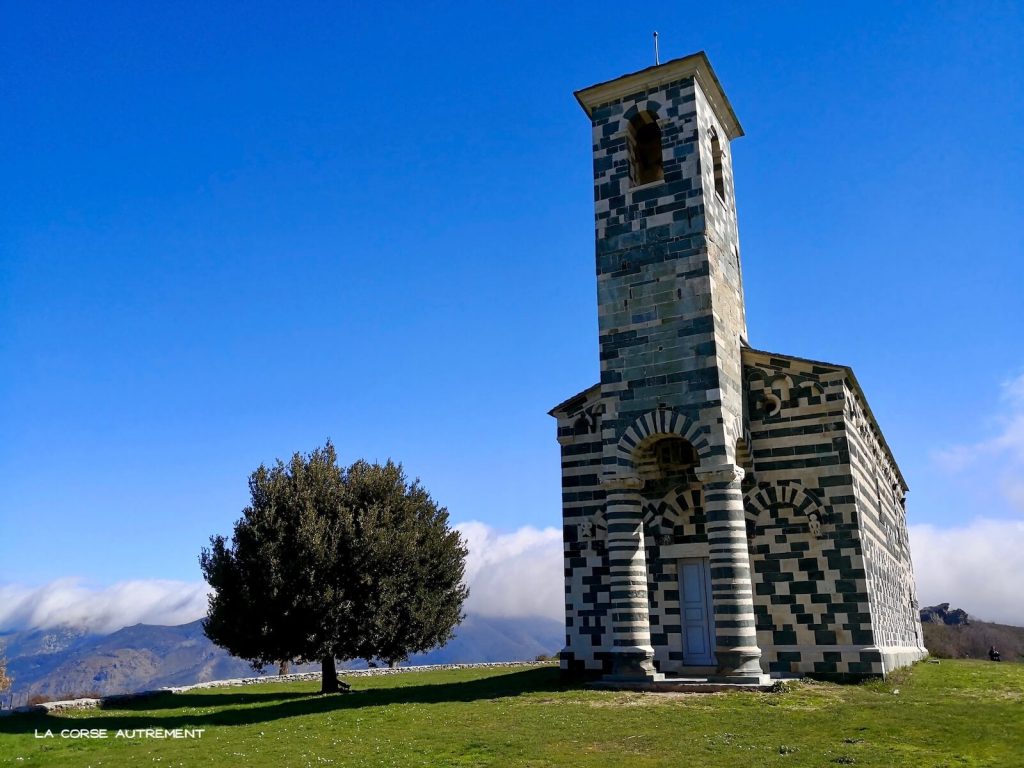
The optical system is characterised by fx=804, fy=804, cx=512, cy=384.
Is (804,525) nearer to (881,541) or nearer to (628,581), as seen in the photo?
(628,581)

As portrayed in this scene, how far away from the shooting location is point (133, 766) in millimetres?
13930

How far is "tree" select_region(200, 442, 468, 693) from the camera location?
2603 centimetres

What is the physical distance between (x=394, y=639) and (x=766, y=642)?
1226 centimetres

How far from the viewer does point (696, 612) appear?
23.1 metres

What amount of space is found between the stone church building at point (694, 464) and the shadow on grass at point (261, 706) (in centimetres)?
249

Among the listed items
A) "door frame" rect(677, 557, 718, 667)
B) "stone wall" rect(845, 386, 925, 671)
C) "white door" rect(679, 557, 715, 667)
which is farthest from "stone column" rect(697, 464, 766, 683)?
"stone wall" rect(845, 386, 925, 671)

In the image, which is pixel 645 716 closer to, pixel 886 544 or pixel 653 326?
pixel 653 326

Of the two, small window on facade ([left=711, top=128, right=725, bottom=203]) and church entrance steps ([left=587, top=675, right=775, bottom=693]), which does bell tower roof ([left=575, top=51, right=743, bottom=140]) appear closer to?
small window on facade ([left=711, top=128, right=725, bottom=203])

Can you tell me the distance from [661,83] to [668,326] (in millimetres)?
8067

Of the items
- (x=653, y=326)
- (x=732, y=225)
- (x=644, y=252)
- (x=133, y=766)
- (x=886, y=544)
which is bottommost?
(x=133, y=766)

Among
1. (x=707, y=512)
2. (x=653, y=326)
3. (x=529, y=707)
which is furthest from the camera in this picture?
(x=653, y=326)

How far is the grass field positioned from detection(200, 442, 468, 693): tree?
429cm

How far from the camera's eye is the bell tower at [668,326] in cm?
2070

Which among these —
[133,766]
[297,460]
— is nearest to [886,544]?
[297,460]
